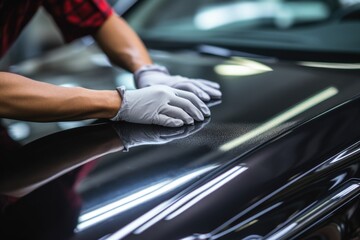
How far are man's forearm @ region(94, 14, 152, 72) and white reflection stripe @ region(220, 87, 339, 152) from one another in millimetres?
638

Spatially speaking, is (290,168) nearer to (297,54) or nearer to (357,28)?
(297,54)

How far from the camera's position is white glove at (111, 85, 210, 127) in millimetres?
1410

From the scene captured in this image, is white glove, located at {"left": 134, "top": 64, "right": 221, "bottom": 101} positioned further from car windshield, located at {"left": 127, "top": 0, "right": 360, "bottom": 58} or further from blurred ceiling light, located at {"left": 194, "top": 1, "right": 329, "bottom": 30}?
blurred ceiling light, located at {"left": 194, "top": 1, "right": 329, "bottom": 30}

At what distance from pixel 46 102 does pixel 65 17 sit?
26.0 inches

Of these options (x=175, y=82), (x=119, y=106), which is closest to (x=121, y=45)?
(x=175, y=82)

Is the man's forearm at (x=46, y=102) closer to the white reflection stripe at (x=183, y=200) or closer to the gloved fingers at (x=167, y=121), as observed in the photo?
the gloved fingers at (x=167, y=121)

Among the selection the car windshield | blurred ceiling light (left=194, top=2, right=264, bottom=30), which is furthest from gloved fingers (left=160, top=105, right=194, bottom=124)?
blurred ceiling light (left=194, top=2, right=264, bottom=30)

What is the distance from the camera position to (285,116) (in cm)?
136

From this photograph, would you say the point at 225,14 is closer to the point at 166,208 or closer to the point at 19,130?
→ the point at 19,130

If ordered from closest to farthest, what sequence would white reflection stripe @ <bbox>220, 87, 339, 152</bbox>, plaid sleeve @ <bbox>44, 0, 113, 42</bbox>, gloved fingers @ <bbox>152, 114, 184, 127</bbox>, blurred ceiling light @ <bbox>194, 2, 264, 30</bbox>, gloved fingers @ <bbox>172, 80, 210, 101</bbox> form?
white reflection stripe @ <bbox>220, 87, 339, 152</bbox> → gloved fingers @ <bbox>152, 114, 184, 127</bbox> → gloved fingers @ <bbox>172, 80, 210, 101</bbox> → plaid sleeve @ <bbox>44, 0, 113, 42</bbox> → blurred ceiling light @ <bbox>194, 2, 264, 30</bbox>

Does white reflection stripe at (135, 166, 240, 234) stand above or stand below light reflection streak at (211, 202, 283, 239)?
above

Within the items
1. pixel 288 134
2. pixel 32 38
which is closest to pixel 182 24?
pixel 288 134

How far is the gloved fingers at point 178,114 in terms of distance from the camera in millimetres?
1402

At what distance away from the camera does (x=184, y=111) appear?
4.66 feet
